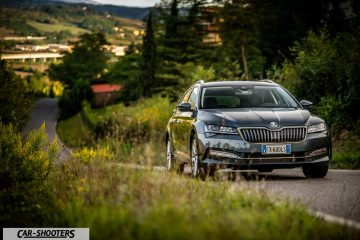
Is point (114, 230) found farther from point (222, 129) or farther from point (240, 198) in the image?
point (222, 129)

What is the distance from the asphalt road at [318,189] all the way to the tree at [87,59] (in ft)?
417

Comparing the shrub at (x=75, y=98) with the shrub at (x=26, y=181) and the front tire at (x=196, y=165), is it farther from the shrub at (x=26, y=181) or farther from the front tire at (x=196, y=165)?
the shrub at (x=26, y=181)

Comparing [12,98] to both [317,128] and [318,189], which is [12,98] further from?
[318,189]

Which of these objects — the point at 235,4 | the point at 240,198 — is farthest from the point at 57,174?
the point at 235,4

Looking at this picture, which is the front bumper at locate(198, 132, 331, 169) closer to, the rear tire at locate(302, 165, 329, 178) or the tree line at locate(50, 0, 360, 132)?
the rear tire at locate(302, 165, 329, 178)

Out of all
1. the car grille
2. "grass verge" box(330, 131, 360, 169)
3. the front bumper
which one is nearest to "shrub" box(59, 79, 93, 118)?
"grass verge" box(330, 131, 360, 169)

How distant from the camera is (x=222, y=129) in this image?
1291cm

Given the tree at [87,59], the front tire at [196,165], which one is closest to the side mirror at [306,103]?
the front tire at [196,165]

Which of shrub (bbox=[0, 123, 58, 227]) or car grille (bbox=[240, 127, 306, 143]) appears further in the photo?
car grille (bbox=[240, 127, 306, 143])

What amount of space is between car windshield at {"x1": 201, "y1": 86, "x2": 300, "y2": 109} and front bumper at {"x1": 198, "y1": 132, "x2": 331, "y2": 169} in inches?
51.6

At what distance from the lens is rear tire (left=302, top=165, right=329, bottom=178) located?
1368 cm

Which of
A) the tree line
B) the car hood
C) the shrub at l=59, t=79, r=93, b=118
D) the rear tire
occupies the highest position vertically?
the car hood

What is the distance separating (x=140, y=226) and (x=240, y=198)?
7.17 ft

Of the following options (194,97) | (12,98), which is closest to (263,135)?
(194,97)
